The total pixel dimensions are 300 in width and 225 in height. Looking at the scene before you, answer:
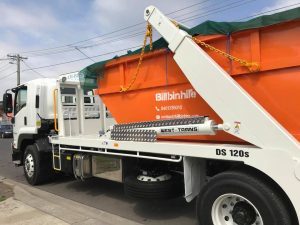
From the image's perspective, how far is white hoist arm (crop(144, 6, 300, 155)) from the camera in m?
4.11

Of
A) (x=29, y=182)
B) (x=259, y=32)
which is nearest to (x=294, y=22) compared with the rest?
(x=259, y=32)

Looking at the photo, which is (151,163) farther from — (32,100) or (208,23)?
(32,100)

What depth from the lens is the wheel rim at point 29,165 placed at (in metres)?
8.96

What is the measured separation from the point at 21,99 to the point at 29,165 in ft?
5.51

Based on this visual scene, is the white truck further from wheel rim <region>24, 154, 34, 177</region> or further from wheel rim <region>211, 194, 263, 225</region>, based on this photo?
wheel rim <region>24, 154, 34, 177</region>

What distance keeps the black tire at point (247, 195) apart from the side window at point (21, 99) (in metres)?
6.20

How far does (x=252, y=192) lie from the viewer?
160 inches

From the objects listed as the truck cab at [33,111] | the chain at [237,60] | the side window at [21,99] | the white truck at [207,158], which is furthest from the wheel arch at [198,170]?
the side window at [21,99]


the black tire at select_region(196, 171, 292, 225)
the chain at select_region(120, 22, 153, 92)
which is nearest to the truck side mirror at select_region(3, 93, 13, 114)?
the chain at select_region(120, 22, 153, 92)

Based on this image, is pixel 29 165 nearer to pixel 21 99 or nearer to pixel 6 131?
pixel 21 99

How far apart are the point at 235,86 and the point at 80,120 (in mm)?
4827

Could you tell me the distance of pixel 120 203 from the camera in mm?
7043

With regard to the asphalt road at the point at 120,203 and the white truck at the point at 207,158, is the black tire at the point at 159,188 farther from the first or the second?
the asphalt road at the point at 120,203

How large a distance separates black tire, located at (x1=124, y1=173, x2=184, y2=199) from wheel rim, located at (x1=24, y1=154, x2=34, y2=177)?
401cm
